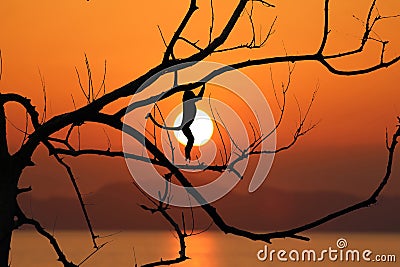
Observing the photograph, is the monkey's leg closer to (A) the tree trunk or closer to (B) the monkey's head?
(B) the monkey's head

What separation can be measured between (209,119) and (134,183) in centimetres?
57

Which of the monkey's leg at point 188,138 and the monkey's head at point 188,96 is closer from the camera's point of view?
the monkey's head at point 188,96

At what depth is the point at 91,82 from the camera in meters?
4.64

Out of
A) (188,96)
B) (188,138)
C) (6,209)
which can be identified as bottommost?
(6,209)

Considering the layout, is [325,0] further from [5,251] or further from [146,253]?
[146,253]

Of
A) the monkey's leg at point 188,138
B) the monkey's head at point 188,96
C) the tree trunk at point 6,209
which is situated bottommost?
the tree trunk at point 6,209

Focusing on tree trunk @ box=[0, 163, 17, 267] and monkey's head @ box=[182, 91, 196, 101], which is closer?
monkey's head @ box=[182, 91, 196, 101]

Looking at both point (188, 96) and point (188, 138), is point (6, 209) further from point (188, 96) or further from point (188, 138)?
point (188, 96)

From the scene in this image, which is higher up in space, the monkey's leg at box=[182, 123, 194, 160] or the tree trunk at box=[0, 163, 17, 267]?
the monkey's leg at box=[182, 123, 194, 160]

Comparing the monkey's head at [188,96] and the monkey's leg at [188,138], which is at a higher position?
the monkey's head at [188,96]

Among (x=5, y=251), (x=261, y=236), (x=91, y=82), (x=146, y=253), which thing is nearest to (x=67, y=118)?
(x=91, y=82)

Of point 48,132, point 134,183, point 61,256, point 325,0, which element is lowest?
point 61,256

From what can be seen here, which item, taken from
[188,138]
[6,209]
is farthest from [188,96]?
[6,209]

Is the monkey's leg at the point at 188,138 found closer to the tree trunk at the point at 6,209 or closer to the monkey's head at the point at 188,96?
the monkey's head at the point at 188,96
